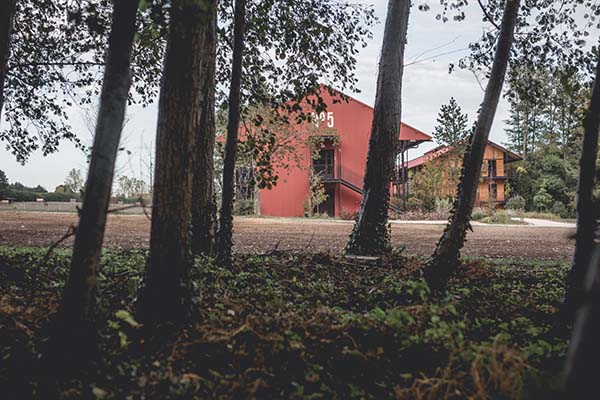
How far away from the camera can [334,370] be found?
2.20 m

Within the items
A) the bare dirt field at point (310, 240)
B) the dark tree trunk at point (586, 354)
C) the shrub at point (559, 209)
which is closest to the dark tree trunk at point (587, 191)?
the bare dirt field at point (310, 240)

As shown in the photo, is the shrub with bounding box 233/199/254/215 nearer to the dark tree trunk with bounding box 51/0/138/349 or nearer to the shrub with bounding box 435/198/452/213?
the shrub with bounding box 435/198/452/213

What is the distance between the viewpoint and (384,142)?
6.77 m

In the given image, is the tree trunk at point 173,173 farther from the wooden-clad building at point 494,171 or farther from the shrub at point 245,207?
the wooden-clad building at point 494,171

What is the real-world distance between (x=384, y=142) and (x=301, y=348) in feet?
16.4

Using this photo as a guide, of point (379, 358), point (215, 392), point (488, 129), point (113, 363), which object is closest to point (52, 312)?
point (113, 363)

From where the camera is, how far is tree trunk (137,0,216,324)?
2.54 m

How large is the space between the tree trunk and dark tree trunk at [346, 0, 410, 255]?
4.32m

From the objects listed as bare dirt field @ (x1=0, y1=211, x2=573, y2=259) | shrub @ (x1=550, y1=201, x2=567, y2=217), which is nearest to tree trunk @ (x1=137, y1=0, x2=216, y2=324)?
bare dirt field @ (x1=0, y1=211, x2=573, y2=259)

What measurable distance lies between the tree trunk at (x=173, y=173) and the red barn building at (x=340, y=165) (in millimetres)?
26042

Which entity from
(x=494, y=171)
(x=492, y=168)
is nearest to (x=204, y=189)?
(x=492, y=168)

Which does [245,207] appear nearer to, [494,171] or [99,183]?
[494,171]

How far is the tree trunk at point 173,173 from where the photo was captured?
254 cm

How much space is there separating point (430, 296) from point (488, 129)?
1597 mm
